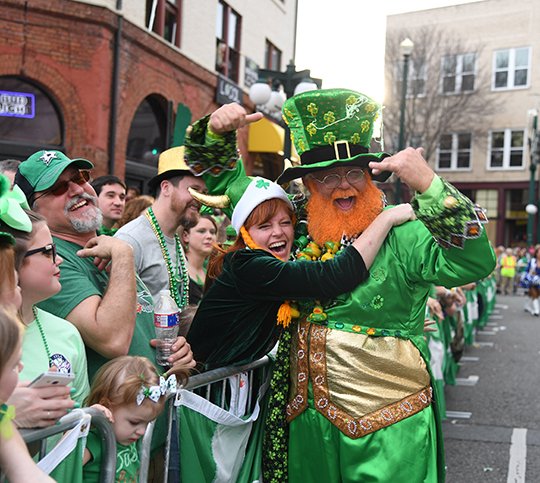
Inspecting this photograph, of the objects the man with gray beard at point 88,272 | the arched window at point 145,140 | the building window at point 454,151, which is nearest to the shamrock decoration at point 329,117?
the man with gray beard at point 88,272

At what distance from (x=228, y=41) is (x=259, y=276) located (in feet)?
41.8

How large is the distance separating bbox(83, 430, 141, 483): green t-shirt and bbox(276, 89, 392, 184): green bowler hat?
4.06 ft

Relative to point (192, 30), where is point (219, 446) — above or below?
below

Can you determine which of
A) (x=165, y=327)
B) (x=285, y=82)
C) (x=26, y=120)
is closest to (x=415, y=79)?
(x=285, y=82)

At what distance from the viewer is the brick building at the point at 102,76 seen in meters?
9.40

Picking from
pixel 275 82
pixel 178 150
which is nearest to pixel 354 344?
pixel 178 150

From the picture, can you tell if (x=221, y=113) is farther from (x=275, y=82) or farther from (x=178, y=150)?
(x=275, y=82)

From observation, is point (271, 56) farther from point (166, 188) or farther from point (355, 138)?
point (355, 138)

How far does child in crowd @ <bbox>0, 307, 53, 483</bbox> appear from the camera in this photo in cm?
132

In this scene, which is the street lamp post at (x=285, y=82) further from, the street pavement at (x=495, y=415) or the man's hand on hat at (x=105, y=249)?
the man's hand on hat at (x=105, y=249)

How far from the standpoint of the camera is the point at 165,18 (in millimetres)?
11898

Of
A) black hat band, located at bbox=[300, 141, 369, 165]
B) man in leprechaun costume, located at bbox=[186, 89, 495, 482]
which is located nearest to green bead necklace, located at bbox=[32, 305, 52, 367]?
man in leprechaun costume, located at bbox=[186, 89, 495, 482]

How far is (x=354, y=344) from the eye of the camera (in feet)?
7.83

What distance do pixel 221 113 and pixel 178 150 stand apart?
1.05 m
